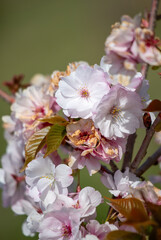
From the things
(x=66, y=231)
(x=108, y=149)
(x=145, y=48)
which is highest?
(x=145, y=48)

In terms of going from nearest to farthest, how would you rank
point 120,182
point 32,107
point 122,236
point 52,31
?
point 122,236 < point 120,182 < point 32,107 < point 52,31

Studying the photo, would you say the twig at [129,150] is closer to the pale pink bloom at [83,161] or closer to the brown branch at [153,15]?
the pale pink bloom at [83,161]

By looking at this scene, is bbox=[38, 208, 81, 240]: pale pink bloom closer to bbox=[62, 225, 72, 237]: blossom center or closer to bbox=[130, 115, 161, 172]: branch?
bbox=[62, 225, 72, 237]: blossom center

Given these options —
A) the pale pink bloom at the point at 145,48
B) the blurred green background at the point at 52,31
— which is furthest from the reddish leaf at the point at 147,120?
the blurred green background at the point at 52,31

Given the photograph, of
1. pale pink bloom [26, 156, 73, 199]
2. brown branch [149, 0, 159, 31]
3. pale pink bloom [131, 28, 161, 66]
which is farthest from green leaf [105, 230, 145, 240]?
brown branch [149, 0, 159, 31]

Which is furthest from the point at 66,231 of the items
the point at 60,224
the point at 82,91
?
the point at 82,91

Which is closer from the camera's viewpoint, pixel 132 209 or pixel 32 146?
pixel 132 209

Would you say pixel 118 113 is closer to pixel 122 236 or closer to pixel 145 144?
pixel 145 144
